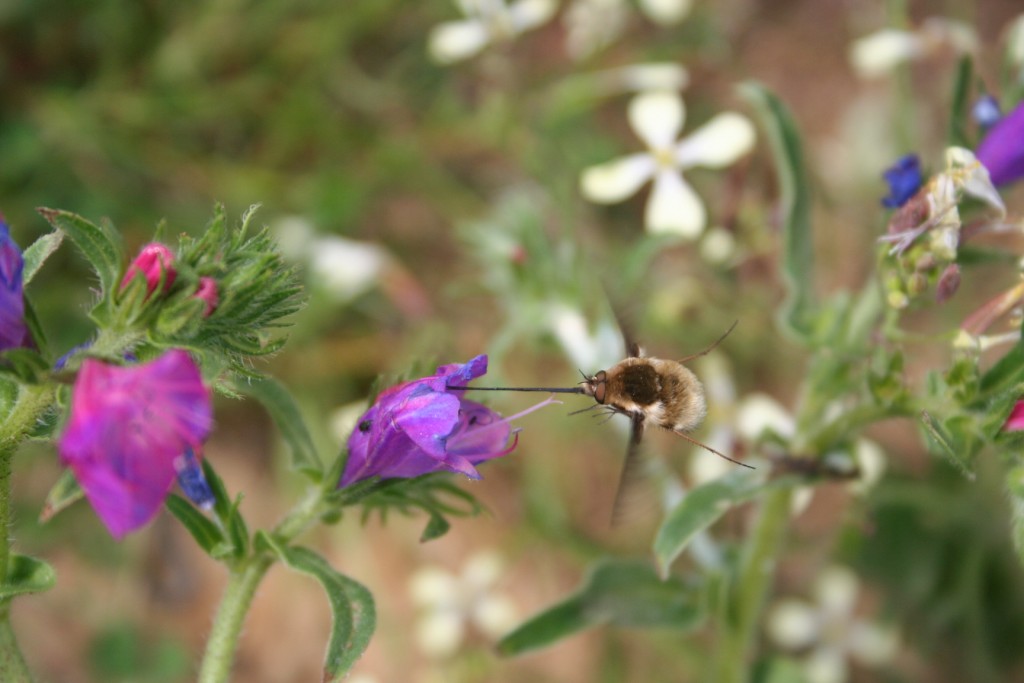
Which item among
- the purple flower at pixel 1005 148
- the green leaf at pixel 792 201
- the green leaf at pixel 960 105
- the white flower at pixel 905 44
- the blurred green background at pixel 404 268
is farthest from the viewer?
the blurred green background at pixel 404 268

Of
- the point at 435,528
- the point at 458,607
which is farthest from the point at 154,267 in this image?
A: the point at 458,607

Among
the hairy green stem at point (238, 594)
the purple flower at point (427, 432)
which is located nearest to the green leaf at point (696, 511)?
the purple flower at point (427, 432)

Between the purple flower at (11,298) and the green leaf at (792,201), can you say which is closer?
the purple flower at (11,298)

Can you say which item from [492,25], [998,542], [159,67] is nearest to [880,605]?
[998,542]

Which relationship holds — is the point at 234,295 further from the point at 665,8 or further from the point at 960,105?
the point at 665,8

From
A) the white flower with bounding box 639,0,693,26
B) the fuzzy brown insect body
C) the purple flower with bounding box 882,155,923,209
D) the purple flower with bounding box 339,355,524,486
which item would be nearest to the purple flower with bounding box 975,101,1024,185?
the purple flower with bounding box 882,155,923,209

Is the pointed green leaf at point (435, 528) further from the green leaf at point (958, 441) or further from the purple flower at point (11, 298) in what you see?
the green leaf at point (958, 441)
